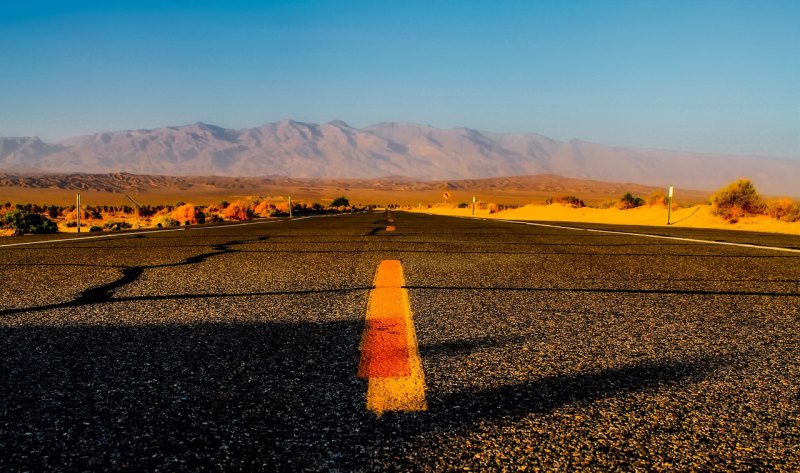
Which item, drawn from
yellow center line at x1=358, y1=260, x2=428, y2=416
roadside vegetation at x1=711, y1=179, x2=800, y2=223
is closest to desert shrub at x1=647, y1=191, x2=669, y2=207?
roadside vegetation at x1=711, y1=179, x2=800, y2=223

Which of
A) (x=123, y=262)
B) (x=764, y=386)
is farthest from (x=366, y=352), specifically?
(x=123, y=262)

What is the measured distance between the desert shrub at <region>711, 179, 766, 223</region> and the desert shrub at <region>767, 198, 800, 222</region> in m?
0.54

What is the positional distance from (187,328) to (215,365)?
0.81m

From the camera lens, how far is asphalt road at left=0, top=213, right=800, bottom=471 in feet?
5.62

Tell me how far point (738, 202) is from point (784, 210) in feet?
5.52

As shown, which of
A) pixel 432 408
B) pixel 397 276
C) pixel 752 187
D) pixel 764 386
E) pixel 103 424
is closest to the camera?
pixel 103 424

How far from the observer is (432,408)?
2.02 m

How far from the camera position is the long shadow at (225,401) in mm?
1689

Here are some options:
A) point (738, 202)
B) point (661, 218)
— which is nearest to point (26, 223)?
point (661, 218)

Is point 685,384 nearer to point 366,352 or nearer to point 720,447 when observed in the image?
point 720,447

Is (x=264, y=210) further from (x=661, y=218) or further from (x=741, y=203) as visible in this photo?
(x=741, y=203)

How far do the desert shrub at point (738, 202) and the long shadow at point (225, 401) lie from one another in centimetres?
2405

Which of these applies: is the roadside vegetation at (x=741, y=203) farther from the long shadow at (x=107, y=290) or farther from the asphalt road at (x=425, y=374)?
the long shadow at (x=107, y=290)

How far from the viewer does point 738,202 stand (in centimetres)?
2384
